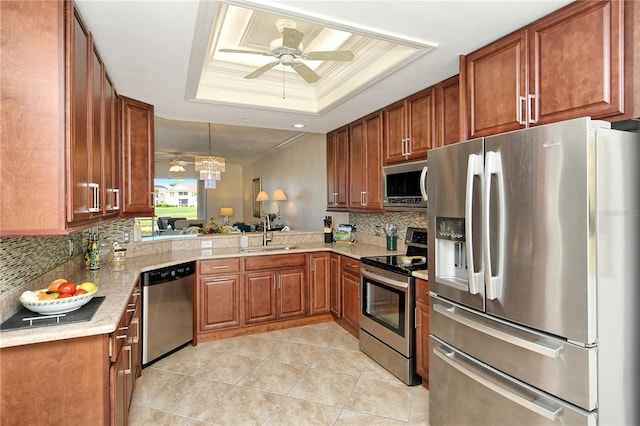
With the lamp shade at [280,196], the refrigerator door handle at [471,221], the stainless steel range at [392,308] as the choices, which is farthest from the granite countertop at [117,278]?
the lamp shade at [280,196]

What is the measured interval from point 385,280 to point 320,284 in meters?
1.33

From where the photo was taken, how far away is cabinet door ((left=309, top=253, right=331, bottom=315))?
4.11m

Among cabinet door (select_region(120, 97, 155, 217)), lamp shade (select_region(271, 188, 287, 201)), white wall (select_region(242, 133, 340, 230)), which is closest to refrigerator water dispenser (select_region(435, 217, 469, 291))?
cabinet door (select_region(120, 97, 155, 217))

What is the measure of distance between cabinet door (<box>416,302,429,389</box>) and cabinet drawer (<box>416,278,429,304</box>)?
36 mm

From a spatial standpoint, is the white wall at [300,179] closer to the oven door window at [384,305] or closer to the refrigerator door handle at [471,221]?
the oven door window at [384,305]

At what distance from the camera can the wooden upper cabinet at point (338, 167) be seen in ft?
14.2

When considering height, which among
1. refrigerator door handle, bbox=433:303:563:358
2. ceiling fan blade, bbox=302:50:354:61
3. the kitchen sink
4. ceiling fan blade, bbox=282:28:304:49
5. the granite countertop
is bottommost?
refrigerator door handle, bbox=433:303:563:358

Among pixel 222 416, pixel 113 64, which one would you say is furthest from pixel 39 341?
pixel 113 64

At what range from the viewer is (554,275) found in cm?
150

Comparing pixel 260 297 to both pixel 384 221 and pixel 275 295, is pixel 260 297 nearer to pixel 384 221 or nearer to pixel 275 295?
pixel 275 295

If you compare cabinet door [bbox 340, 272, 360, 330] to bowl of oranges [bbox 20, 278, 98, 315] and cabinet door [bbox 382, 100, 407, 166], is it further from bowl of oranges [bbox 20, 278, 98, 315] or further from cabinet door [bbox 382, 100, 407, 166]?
bowl of oranges [bbox 20, 278, 98, 315]

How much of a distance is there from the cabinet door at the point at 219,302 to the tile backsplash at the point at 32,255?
3.80 feet

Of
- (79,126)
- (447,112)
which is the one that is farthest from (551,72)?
(79,126)

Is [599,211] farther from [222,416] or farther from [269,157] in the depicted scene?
[269,157]
